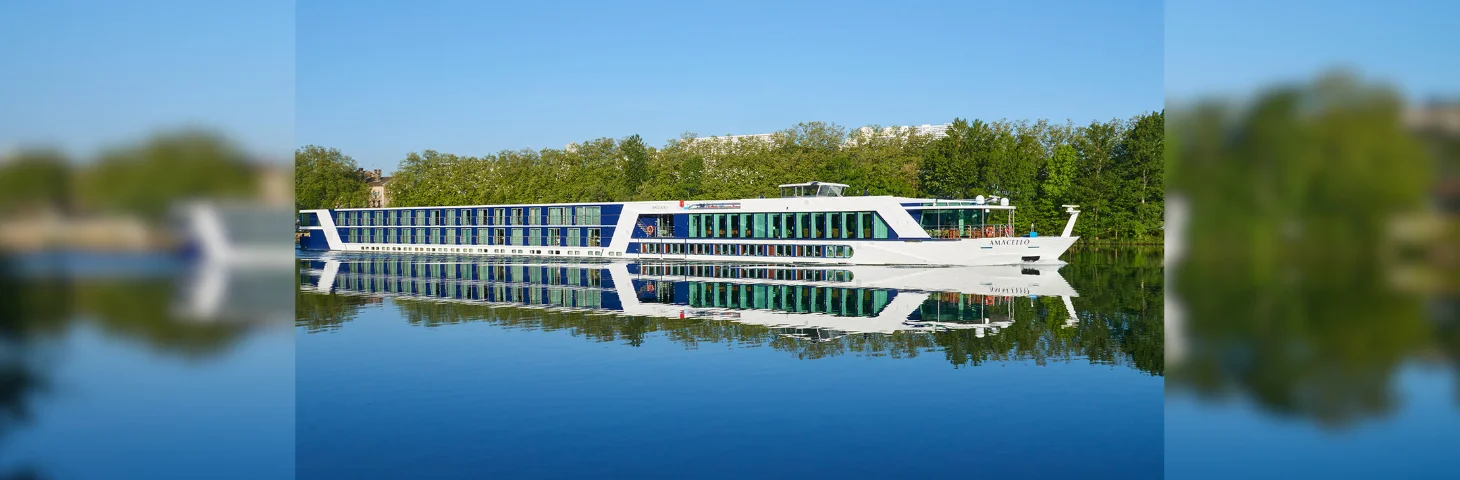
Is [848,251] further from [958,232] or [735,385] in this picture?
[735,385]

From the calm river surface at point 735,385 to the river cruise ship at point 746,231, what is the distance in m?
14.2

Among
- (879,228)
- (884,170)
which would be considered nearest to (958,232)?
(879,228)

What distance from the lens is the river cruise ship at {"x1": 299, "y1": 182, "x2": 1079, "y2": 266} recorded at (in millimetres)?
50062

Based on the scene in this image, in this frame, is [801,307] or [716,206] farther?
[716,206]

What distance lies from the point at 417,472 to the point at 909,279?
3148cm

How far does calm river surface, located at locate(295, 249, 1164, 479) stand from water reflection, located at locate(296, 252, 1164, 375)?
0.48ft

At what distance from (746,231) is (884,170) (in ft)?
90.3

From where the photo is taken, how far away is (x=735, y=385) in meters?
17.9

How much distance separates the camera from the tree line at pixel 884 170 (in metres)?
74.9
